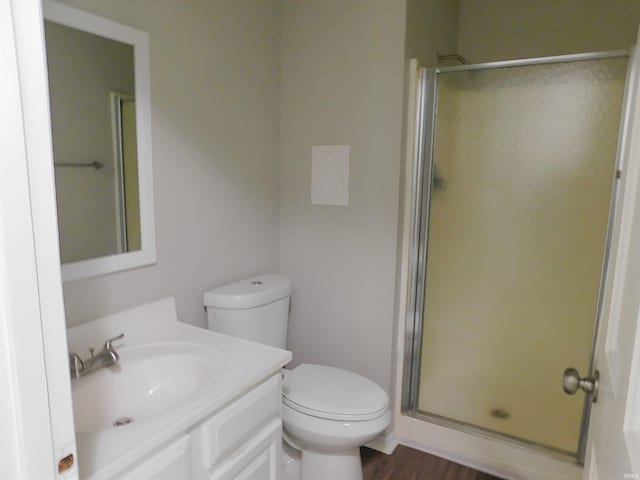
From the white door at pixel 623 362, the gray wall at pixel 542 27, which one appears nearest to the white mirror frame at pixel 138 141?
the white door at pixel 623 362

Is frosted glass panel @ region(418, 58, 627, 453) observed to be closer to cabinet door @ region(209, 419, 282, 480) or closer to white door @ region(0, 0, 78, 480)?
cabinet door @ region(209, 419, 282, 480)

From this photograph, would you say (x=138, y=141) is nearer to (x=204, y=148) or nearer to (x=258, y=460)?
(x=204, y=148)

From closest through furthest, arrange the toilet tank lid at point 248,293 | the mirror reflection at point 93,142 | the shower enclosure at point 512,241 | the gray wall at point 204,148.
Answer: the mirror reflection at point 93,142 < the gray wall at point 204,148 < the toilet tank lid at point 248,293 < the shower enclosure at point 512,241

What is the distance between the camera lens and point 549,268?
6.31 feet

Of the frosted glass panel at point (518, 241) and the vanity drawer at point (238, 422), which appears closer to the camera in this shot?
the vanity drawer at point (238, 422)

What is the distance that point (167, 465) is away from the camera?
0.92 m

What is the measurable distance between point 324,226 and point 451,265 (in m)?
0.66

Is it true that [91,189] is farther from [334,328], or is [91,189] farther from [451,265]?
[451,265]

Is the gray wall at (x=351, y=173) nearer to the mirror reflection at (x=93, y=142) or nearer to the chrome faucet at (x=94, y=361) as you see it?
the mirror reflection at (x=93, y=142)

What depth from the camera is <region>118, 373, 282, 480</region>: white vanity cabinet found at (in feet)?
3.04

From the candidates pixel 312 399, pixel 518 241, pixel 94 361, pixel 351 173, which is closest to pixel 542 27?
pixel 518 241

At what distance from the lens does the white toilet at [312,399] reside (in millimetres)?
1547

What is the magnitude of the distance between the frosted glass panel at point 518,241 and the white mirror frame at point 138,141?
1.26 m

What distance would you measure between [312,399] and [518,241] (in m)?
1.18
